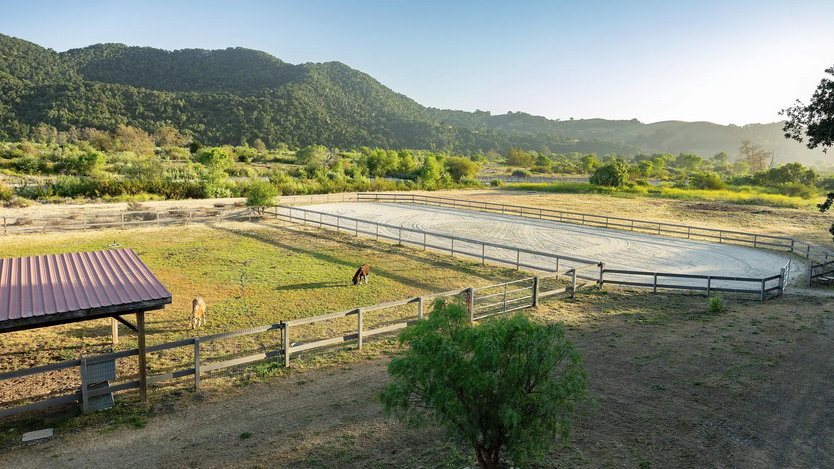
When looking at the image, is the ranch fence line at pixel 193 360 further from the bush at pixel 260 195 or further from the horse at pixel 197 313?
the bush at pixel 260 195

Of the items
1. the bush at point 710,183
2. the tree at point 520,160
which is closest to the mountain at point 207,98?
the tree at point 520,160

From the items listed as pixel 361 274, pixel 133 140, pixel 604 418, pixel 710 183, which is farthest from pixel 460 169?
pixel 604 418

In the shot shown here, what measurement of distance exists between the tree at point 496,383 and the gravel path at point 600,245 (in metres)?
13.9

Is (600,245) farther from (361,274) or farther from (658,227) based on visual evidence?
(361,274)

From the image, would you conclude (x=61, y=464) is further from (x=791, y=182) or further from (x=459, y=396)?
(x=791, y=182)

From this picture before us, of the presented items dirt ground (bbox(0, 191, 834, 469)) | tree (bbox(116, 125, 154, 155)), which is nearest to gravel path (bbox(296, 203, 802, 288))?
dirt ground (bbox(0, 191, 834, 469))

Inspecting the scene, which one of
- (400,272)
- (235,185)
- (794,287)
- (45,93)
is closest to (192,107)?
(45,93)

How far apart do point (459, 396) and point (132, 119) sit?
10933 cm

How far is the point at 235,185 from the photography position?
46.1 m

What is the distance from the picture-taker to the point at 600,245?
79.7 ft

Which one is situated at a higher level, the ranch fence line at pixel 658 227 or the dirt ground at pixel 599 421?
the ranch fence line at pixel 658 227

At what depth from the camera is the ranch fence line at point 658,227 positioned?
73.7 ft

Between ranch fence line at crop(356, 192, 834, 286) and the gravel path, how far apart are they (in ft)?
3.41

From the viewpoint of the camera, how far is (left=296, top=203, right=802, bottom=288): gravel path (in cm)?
1995
